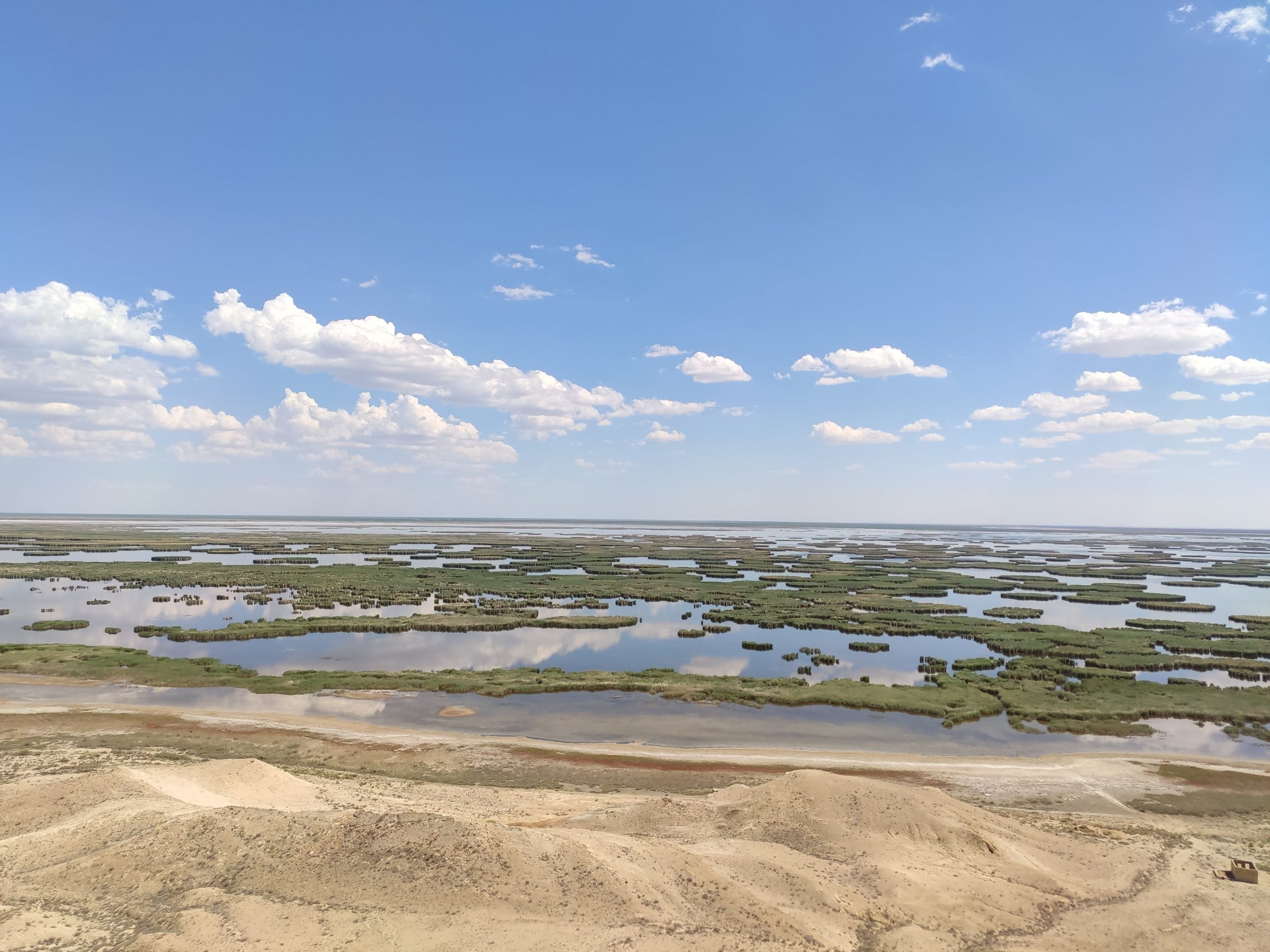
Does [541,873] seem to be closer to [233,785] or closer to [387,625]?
[233,785]

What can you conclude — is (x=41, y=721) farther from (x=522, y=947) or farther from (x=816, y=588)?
(x=816, y=588)

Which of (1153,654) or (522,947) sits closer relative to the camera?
(522,947)

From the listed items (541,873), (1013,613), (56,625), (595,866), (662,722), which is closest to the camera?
(541,873)

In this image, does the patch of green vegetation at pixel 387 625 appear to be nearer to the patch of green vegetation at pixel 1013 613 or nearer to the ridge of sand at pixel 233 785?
the ridge of sand at pixel 233 785

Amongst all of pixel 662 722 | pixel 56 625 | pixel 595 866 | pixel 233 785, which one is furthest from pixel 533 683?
pixel 56 625

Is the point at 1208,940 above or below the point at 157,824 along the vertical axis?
below

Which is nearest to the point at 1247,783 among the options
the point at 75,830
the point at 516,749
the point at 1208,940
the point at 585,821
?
the point at 1208,940
